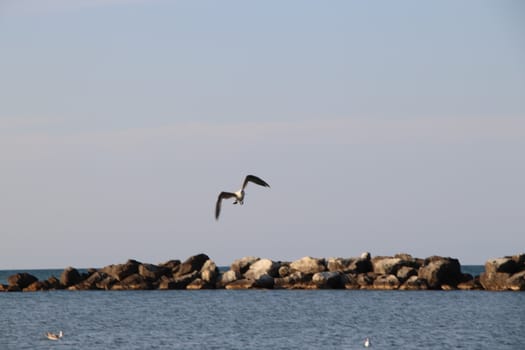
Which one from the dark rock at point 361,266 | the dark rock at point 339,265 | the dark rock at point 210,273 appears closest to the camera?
the dark rock at point 339,265

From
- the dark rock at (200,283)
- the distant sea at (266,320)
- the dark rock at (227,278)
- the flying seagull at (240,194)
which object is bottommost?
the distant sea at (266,320)

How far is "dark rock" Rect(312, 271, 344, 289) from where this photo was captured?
76.1m

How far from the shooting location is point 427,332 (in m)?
48.7

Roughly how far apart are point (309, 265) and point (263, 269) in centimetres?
377

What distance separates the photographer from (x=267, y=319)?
56000 mm

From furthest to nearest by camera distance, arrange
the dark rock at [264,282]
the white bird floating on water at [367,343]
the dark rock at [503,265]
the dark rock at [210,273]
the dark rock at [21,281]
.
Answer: the dark rock at [21,281] → the dark rock at [210,273] → the dark rock at [264,282] → the dark rock at [503,265] → the white bird floating on water at [367,343]

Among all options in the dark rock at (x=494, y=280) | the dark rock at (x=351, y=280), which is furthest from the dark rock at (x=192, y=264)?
the dark rock at (x=494, y=280)

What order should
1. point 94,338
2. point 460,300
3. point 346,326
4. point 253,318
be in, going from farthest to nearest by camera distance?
point 460,300, point 253,318, point 346,326, point 94,338

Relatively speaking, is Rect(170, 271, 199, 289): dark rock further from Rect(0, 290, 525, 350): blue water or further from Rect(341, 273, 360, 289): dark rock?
Rect(341, 273, 360, 289): dark rock

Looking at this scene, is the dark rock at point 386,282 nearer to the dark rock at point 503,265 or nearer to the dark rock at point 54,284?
the dark rock at point 503,265

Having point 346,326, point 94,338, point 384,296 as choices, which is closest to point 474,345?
point 346,326

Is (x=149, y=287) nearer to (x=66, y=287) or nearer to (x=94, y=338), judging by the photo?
(x=66, y=287)

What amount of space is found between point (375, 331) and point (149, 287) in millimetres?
36780

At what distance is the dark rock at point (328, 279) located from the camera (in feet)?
250
